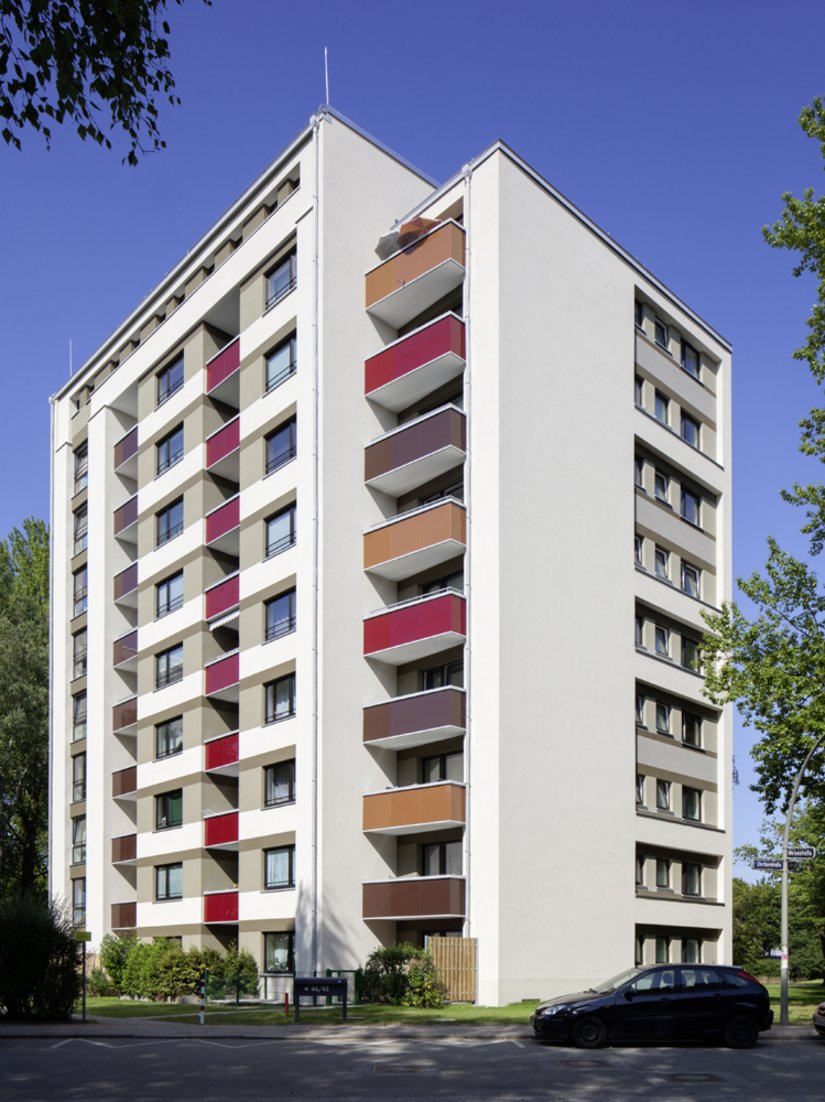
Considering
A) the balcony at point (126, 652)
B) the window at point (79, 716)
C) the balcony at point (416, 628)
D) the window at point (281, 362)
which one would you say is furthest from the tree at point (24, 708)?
the balcony at point (416, 628)

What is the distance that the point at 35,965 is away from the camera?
30.4m

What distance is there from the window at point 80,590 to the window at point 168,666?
1002cm

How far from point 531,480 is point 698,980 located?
1652cm

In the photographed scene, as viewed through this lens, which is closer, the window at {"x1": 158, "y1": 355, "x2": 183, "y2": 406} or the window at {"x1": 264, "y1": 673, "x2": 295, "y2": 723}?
the window at {"x1": 264, "y1": 673, "x2": 295, "y2": 723}

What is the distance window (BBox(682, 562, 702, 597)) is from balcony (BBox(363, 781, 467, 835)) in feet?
49.3

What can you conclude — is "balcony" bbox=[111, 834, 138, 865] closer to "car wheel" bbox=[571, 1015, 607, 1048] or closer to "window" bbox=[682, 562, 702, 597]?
"window" bbox=[682, 562, 702, 597]

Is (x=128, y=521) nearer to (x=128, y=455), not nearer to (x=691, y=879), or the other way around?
(x=128, y=455)

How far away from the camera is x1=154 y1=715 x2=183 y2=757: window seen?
4525 cm

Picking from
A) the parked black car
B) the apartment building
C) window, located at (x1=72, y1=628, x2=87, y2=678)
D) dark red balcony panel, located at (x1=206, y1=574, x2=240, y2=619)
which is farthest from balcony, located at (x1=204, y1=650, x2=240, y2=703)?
the parked black car

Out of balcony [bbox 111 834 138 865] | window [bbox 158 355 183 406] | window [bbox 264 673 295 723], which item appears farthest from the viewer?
window [bbox 158 355 183 406]

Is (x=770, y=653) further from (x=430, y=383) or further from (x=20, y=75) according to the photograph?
(x=20, y=75)

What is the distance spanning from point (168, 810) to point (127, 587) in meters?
9.81

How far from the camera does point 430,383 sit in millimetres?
38344

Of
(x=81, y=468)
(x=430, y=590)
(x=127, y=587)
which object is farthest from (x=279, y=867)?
(x=81, y=468)
